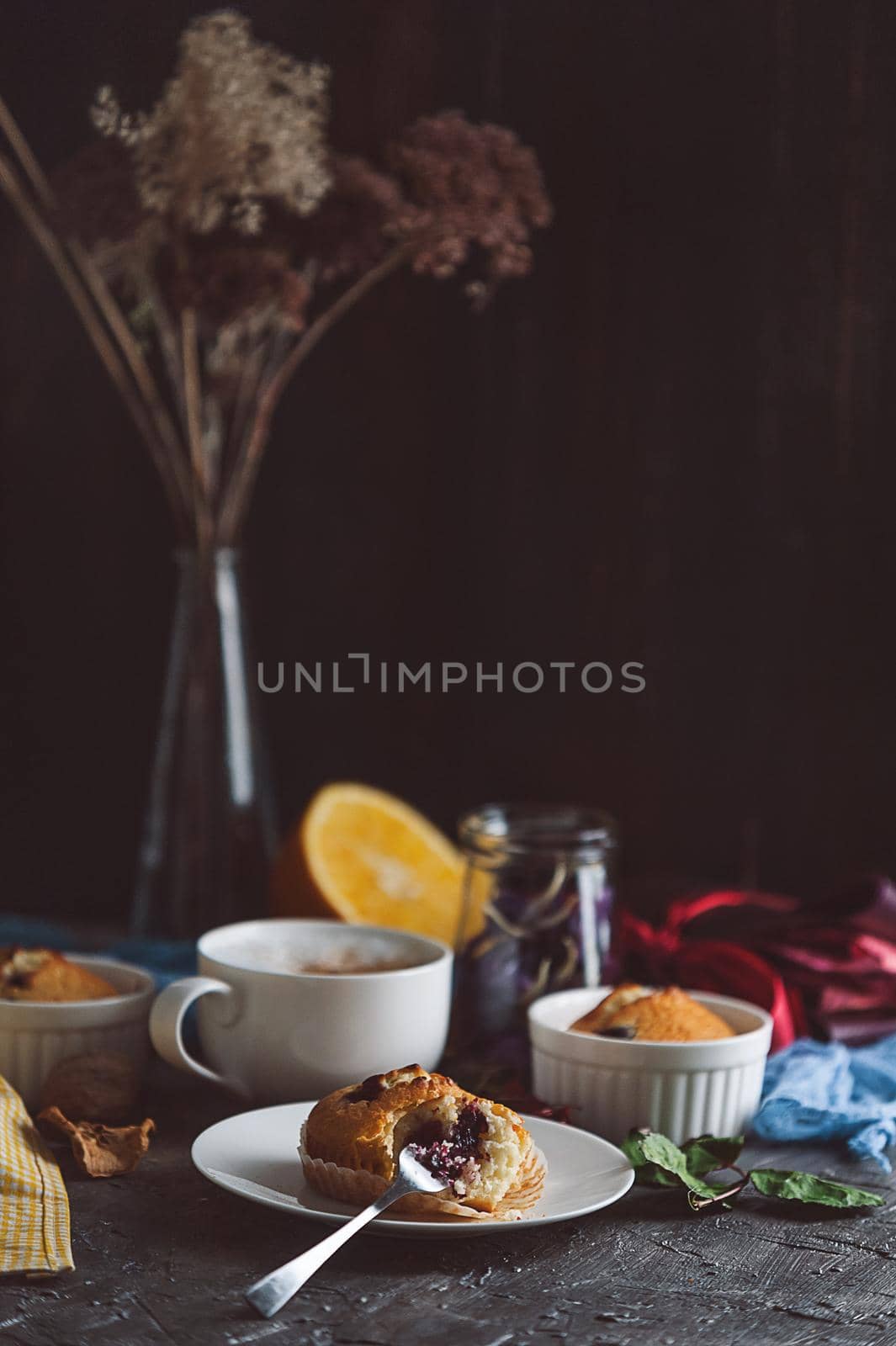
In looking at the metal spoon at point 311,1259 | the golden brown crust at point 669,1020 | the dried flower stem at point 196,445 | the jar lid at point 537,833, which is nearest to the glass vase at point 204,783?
the dried flower stem at point 196,445

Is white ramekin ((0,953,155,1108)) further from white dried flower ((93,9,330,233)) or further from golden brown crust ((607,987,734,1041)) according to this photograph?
white dried flower ((93,9,330,233))

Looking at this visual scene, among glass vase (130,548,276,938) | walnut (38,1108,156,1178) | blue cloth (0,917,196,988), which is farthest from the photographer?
glass vase (130,548,276,938)

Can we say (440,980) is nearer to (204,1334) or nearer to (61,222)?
(204,1334)

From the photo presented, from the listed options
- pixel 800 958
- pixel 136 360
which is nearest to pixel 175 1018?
pixel 800 958

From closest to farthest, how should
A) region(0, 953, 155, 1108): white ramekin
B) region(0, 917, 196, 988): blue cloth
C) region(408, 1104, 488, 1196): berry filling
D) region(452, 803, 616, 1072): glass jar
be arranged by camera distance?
1. region(408, 1104, 488, 1196): berry filling
2. region(0, 953, 155, 1108): white ramekin
3. region(452, 803, 616, 1072): glass jar
4. region(0, 917, 196, 988): blue cloth

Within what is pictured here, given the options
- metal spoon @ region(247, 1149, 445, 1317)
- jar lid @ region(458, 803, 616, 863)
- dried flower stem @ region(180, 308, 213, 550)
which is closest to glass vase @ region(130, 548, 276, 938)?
dried flower stem @ region(180, 308, 213, 550)

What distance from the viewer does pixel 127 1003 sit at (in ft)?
3.56

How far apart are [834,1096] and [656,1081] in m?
0.18

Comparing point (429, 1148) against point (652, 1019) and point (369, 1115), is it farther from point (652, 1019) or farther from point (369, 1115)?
point (652, 1019)

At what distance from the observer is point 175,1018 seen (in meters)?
1.01

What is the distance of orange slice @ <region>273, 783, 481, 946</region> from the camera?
1.37 m

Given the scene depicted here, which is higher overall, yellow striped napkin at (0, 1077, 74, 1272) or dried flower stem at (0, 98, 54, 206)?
dried flower stem at (0, 98, 54, 206)

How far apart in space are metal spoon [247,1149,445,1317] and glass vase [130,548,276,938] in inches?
24.5

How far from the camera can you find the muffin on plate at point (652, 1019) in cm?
105
